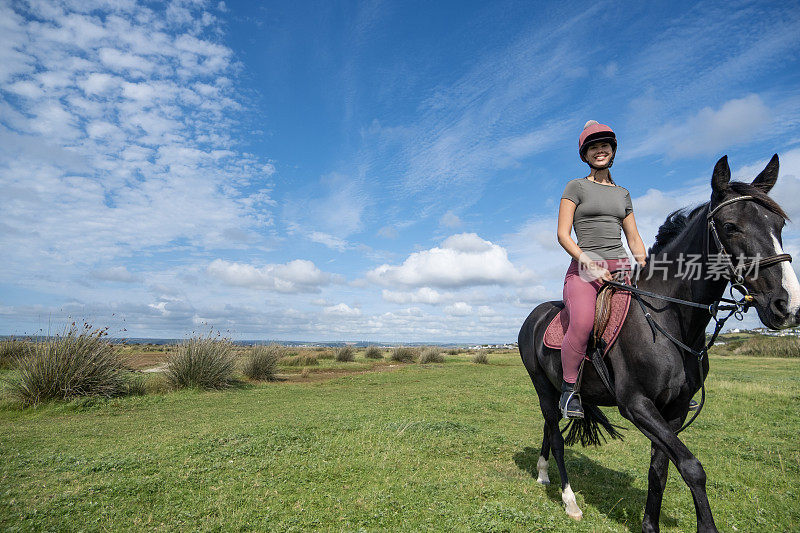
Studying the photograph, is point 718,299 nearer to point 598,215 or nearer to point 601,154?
point 598,215

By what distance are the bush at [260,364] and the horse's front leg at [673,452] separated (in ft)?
56.4

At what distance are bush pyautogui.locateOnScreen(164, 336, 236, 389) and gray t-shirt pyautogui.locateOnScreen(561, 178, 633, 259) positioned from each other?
1430cm

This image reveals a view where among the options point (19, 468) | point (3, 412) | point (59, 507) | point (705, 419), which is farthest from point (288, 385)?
point (705, 419)

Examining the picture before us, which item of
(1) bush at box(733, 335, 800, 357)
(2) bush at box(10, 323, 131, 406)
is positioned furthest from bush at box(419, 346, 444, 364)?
(1) bush at box(733, 335, 800, 357)

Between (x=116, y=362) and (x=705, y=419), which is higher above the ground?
(x=116, y=362)

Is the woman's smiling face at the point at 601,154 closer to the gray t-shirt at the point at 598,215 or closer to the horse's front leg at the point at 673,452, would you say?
the gray t-shirt at the point at 598,215

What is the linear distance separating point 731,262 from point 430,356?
93.0 feet

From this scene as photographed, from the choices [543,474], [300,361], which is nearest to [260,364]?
[300,361]

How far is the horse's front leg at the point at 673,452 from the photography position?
10.2 ft

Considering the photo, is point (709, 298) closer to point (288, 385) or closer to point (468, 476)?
point (468, 476)

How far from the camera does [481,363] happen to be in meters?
28.8

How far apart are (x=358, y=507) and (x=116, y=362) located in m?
11.3

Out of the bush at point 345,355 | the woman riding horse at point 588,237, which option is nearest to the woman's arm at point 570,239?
A: the woman riding horse at point 588,237

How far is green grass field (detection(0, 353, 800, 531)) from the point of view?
437cm
